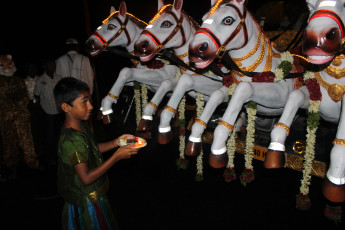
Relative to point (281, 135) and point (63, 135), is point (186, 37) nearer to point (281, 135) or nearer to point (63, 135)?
point (281, 135)

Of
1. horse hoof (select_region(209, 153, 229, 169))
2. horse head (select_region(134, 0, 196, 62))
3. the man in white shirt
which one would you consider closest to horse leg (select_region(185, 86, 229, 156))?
horse hoof (select_region(209, 153, 229, 169))

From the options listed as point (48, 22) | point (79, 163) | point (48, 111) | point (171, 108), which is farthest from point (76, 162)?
point (48, 22)

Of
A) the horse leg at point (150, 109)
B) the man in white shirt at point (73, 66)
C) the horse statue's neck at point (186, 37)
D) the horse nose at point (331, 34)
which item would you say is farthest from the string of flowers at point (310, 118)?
the man in white shirt at point (73, 66)

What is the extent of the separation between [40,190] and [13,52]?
13.3 ft

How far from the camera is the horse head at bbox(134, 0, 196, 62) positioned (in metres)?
2.87

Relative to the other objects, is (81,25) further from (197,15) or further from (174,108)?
(174,108)

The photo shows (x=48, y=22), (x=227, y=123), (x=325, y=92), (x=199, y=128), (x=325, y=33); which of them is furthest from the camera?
(x=48, y=22)

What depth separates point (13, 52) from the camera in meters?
6.48

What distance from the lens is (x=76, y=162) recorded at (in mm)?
1921

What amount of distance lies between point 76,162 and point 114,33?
2325mm

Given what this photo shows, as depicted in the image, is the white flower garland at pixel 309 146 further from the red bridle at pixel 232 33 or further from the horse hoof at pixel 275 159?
the red bridle at pixel 232 33

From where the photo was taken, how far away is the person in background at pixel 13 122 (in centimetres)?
445

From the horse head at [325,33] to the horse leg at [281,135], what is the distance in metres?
0.59

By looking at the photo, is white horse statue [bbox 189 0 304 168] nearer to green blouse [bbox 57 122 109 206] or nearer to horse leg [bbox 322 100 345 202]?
horse leg [bbox 322 100 345 202]
